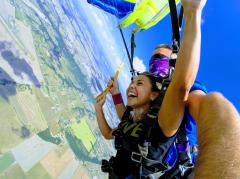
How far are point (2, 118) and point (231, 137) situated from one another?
8.56 m

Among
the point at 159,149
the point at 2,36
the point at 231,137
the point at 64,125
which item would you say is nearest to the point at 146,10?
the point at 159,149

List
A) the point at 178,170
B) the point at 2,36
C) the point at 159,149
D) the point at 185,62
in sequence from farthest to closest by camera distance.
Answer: the point at 2,36 < the point at 178,170 < the point at 159,149 < the point at 185,62

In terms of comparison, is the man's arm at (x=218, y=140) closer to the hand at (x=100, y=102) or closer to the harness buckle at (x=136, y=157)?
the harness buckle at (x=136, y=157)

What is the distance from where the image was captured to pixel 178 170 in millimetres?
2547

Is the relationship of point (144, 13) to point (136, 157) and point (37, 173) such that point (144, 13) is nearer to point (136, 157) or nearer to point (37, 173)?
point (136, 157)

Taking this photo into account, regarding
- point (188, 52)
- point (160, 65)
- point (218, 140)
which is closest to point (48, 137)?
point (160, 65)

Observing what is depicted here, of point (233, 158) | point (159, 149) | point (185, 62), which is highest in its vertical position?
point (185, 62)

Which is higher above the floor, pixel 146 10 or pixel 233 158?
pixel 146 10

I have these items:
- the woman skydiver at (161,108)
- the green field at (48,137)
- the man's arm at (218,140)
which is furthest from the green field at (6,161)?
the man's arm at (218,140)

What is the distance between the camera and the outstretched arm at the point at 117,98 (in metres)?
3.62

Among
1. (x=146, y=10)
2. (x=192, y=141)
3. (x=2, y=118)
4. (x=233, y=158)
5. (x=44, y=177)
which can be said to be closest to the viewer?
(x=233, y=158)

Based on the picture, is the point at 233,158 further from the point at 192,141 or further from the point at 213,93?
the point at 192,141

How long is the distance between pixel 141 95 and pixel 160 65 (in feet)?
2.17

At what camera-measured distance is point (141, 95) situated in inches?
111
